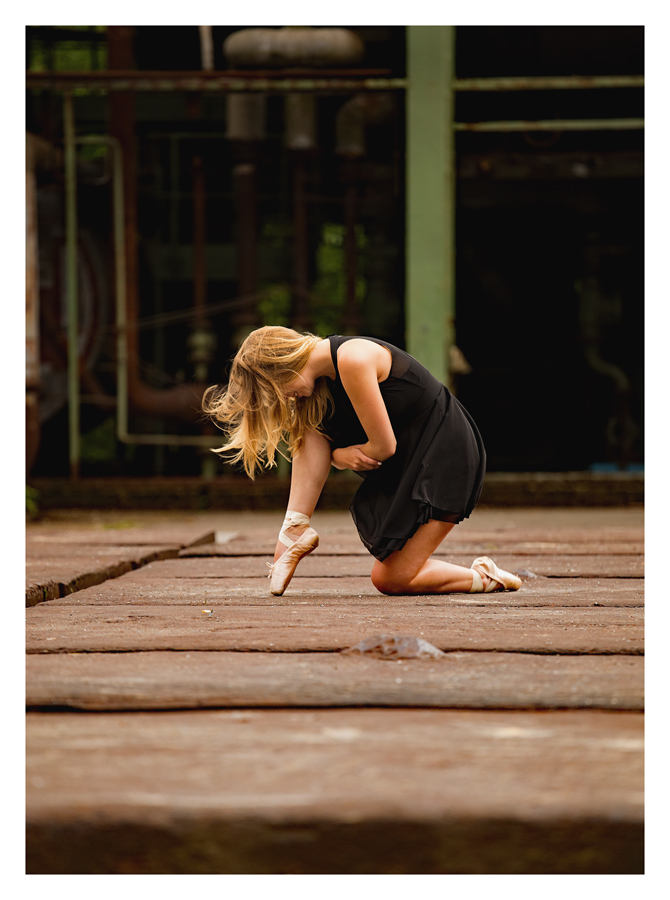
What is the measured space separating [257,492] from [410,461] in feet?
12.1

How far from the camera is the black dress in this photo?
2633 mm

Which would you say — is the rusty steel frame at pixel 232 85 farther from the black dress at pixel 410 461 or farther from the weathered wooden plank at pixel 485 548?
the black dress at pixel 410 461

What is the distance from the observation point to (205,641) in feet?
6.28

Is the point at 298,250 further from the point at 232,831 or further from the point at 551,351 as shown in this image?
the point at 232,831

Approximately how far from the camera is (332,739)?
128 centimetres

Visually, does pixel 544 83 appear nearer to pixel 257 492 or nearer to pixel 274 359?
pixel 257 492

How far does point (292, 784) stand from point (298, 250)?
5716mm

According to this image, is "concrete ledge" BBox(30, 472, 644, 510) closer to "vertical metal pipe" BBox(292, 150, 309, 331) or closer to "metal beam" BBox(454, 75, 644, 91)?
"vertical metal pipe" BBox(292, 150, 309, 331)

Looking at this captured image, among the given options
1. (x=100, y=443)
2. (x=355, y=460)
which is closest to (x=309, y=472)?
(x=355, y=460)

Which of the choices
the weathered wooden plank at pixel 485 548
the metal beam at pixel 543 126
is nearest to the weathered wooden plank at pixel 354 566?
the weathered wooden plank at pixel 485 548

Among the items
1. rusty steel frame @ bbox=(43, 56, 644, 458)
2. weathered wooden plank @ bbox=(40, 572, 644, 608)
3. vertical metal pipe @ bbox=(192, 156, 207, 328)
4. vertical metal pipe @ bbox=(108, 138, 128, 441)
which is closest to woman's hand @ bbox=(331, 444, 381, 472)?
weathered wooden plank @ bbox=(40, 572, 644, 608)

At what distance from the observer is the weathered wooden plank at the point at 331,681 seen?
57.6 inches

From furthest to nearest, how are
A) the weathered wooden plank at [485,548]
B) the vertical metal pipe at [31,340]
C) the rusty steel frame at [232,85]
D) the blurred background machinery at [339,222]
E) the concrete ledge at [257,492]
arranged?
the concrete ledge at [257,492] → the blurred background machinery at [339,222] → the rusty steel frame at [232,85] → the vertical metal pipe at [31,340] → the weathered wooden plank at [485,548]

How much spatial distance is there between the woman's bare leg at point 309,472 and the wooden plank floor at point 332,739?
393mm
